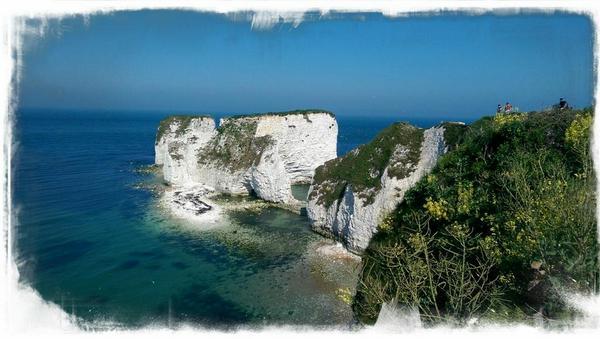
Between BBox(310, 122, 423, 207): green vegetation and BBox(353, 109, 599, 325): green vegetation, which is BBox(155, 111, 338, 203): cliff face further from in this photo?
BBox(353, 109, 599, 325): green vegetation

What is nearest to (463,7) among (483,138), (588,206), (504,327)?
(588,206)

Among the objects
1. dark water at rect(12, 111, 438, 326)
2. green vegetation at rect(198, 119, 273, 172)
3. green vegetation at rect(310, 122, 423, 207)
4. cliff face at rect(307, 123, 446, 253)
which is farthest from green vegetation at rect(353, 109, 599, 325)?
green vegetation at rect(198, 119, 273, 172)

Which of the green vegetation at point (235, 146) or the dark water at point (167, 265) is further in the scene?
the green vegetation at point (235, 146)

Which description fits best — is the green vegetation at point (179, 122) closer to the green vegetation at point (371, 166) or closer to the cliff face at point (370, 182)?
the green vegetation at point (371, 166)

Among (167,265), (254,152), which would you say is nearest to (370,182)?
(167,265)

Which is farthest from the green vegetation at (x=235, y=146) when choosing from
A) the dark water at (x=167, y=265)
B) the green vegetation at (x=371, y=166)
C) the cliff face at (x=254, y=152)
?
the green vegetation at (x=371, y=166)

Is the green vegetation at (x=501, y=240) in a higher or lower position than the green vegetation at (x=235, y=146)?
higher

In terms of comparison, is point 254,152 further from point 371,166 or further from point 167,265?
point 167,265
